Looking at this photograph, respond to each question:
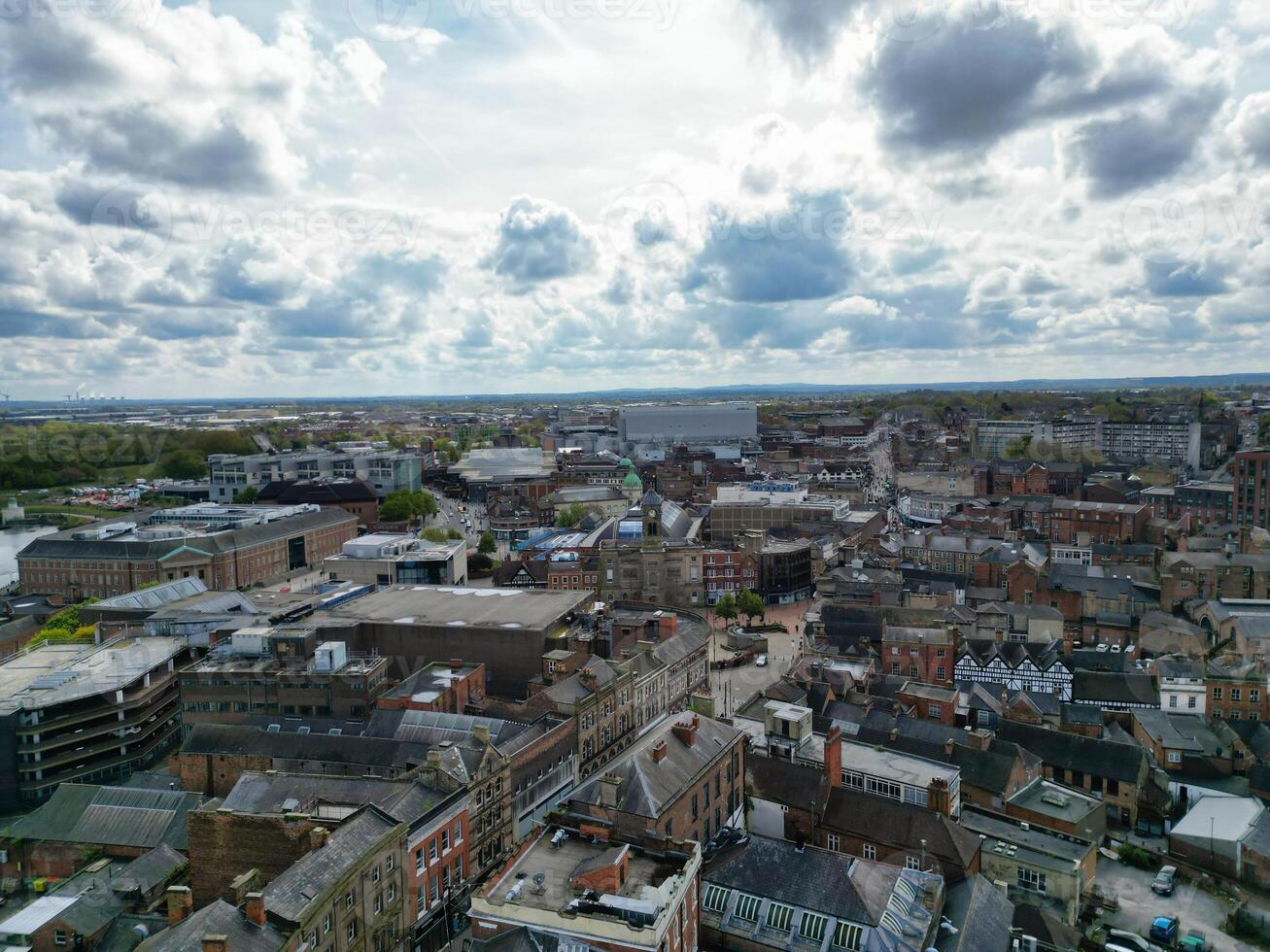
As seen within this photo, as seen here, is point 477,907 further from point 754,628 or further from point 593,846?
point 754,628

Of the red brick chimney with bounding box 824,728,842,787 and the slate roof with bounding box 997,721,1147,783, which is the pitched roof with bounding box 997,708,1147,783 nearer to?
the slate roof with bounding box 997,721,1147,783

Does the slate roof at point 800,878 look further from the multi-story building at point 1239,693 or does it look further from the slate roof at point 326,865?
the multi-story building at point 1239,693

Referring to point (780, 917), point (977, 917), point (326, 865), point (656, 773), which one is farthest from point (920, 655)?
point (326, 865)

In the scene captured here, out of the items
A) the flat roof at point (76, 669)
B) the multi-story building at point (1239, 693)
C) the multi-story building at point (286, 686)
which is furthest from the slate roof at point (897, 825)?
the flat roof at point (76, 669)

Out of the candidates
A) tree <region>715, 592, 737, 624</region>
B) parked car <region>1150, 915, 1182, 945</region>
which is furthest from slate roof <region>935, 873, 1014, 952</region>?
tree <region>715, 592, 737, 624</region>

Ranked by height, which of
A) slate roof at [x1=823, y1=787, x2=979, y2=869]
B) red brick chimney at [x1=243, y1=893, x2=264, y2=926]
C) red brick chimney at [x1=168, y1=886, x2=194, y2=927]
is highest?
red brick chimney at [x1=243, y1=893, x2=264, y2=926]

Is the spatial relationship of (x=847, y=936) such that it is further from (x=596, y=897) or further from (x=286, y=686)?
(x=286, y=686)

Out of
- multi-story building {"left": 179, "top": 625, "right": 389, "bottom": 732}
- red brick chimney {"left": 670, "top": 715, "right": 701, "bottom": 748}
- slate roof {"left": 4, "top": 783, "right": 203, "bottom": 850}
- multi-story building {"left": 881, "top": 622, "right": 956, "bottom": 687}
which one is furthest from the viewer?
multi-story building {"left": 881, "top": 622, "right": 956, "bottom": 687}

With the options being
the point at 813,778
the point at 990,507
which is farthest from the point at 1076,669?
the point at 990,507
